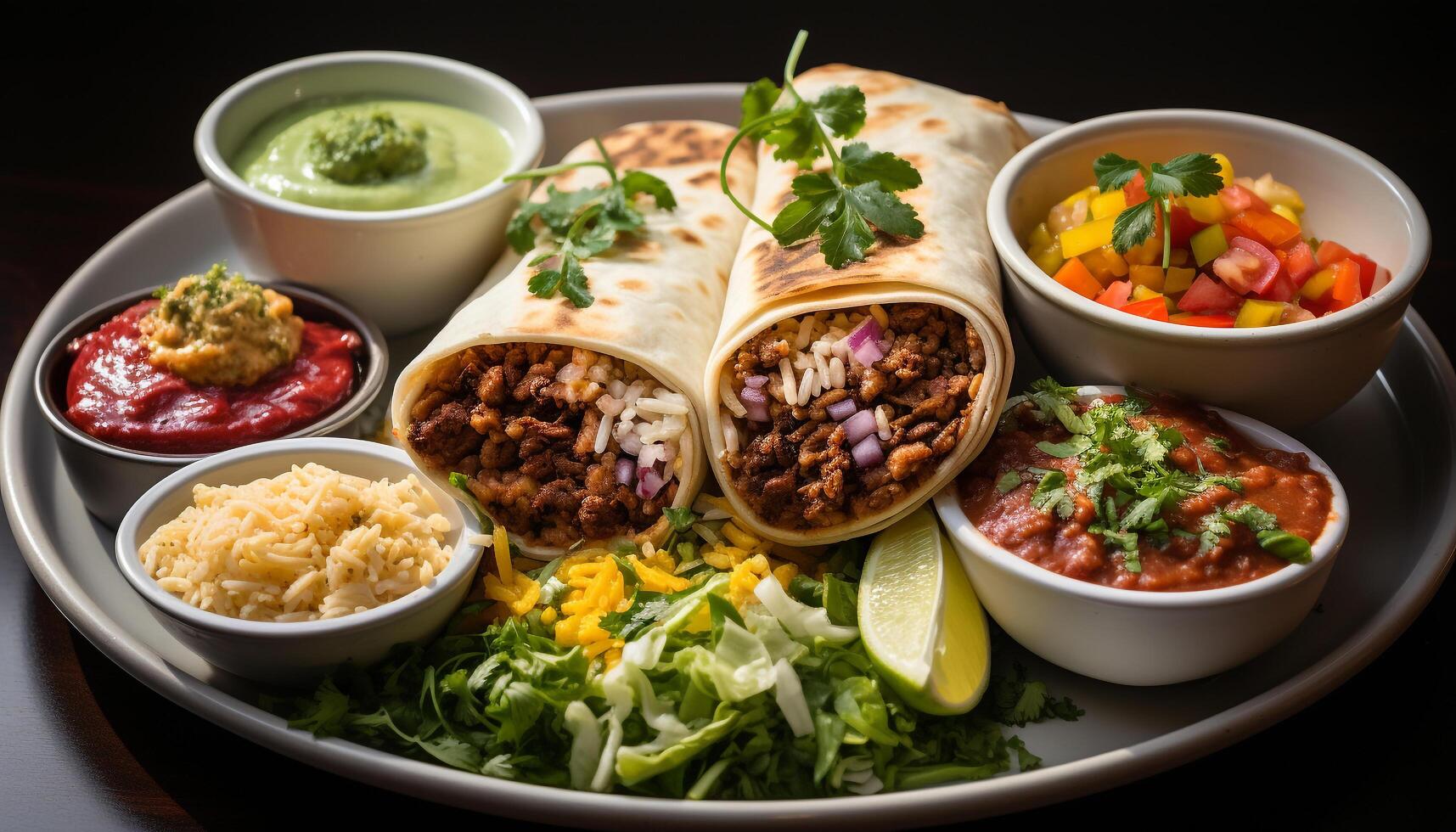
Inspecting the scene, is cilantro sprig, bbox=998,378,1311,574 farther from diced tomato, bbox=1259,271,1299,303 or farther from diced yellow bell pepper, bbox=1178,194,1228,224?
diced yellow bell pepper, bbox=1178,194,1228,224

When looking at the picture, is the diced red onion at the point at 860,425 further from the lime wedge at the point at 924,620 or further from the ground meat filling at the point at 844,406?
the lime wedge at the point at 924,620

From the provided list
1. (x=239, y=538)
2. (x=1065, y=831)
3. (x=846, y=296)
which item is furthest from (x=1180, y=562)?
(x=239, y=538)

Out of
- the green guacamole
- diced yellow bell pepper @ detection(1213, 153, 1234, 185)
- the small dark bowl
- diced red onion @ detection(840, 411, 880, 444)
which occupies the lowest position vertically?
the small dark bowl

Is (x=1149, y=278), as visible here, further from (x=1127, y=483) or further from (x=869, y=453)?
(x=869, y=453)

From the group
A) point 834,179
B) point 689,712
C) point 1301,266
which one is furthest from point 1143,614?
point 834,179

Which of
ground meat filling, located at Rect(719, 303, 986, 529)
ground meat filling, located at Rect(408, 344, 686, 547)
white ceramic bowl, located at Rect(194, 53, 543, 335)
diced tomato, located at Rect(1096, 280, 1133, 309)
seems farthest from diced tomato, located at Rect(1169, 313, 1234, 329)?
white ceramic bowl, located at Rect(194, 53, 543, 335)

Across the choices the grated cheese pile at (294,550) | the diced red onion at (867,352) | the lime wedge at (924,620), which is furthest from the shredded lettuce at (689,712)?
the diced red onion at (867,352)

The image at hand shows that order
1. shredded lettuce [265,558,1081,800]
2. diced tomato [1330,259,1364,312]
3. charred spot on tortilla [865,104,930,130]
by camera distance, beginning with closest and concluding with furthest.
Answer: shredded lettuce [265,558,1081,800] → diced tomato [1330,259,1364,312] → charred spot on tortilla [865,104,930,130]

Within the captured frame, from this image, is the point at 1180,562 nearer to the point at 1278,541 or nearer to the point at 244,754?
the point at 1278,541
